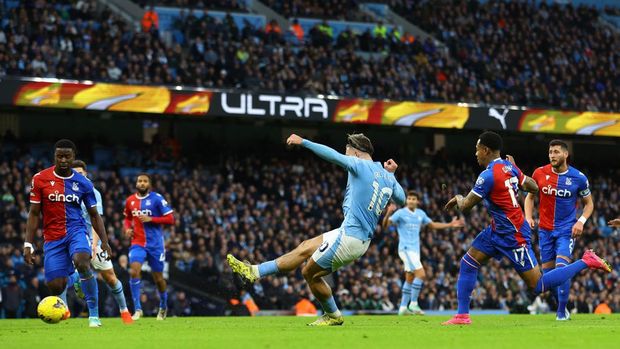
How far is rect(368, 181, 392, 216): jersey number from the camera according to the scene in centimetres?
1308

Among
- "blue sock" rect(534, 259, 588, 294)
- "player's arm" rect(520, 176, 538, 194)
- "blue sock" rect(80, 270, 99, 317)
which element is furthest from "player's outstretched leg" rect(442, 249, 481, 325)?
"blue sock" rect(80, 270, 99, 317)

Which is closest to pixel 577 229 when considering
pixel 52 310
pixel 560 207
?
pixel 560 207

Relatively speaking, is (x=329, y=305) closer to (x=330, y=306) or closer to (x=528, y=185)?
(x=330, y=306)

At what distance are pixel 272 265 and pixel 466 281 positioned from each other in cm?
264

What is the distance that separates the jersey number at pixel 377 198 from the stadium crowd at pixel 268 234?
48.2 feet

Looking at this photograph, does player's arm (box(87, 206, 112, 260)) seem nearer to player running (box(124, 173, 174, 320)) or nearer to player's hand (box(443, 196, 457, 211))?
player's hand (box(443, 196, 457, 211))

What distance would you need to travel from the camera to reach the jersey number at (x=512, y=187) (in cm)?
1376

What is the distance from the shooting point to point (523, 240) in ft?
45.6

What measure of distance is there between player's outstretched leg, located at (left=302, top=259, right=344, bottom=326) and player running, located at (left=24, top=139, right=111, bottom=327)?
9.06ft

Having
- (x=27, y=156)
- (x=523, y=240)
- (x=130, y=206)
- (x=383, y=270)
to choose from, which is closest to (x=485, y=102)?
(x=383, y=270)

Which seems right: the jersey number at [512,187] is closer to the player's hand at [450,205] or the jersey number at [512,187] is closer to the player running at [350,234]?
the player's hand at [450,205]

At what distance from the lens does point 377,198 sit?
43.0 ft

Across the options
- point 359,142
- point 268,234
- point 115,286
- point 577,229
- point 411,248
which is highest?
point 359,142

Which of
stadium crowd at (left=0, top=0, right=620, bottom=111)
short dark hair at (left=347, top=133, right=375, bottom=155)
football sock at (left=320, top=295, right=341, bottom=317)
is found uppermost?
stadium crowd at (left=0, top=0, right=620, bottom=111)
